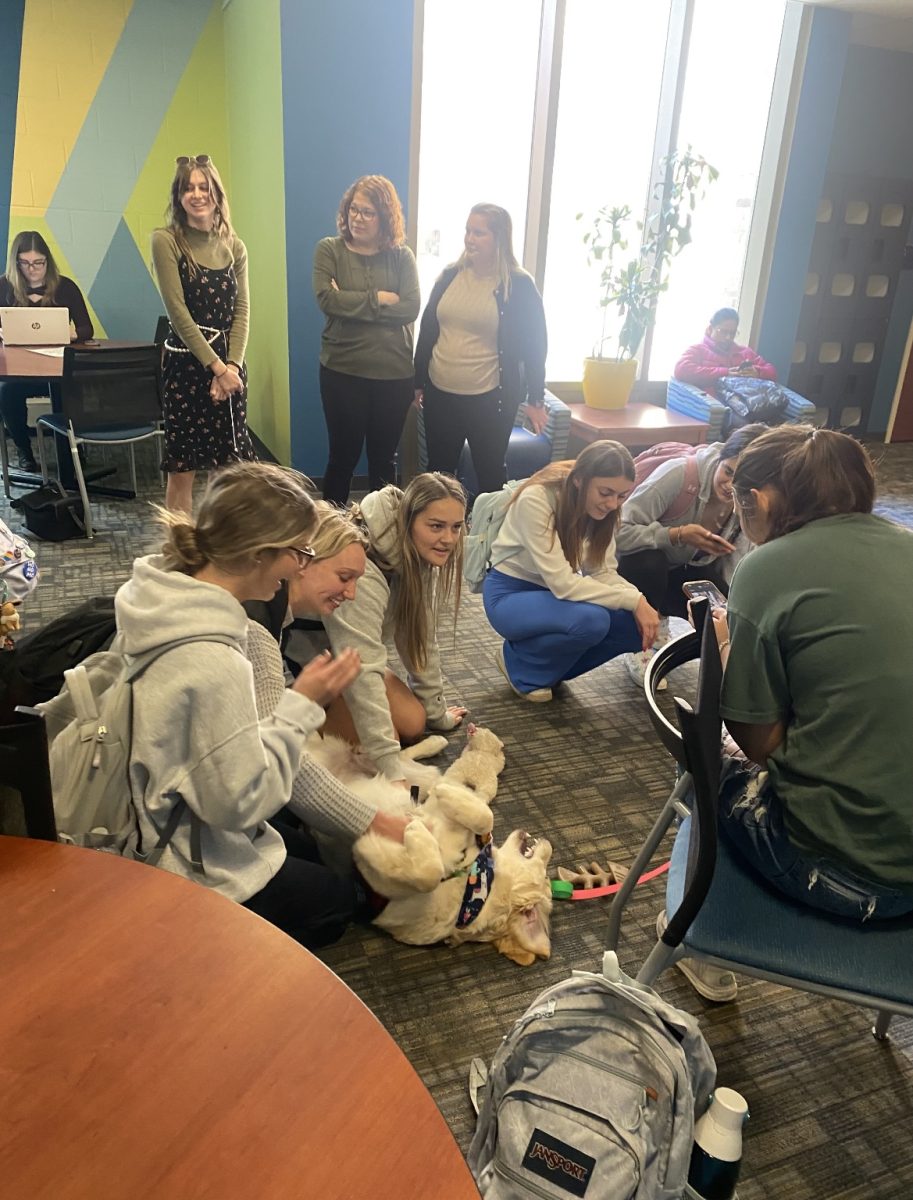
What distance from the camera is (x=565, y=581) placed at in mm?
A: 2584

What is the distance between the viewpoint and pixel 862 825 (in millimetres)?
1237

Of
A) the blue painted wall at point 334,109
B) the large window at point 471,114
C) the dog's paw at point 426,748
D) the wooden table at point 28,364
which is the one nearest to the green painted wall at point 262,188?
the blue painted wall at point 334,109

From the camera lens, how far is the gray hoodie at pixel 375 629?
81.0 inches

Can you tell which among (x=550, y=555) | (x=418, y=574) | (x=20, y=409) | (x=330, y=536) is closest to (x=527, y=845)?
(x=418, y=574)

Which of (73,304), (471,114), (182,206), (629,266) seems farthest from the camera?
(629,266)

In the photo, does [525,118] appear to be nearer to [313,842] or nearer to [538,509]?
[538,509]

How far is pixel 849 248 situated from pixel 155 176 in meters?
4.60

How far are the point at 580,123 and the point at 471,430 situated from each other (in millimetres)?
2363

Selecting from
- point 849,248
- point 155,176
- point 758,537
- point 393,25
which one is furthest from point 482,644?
point 849,248

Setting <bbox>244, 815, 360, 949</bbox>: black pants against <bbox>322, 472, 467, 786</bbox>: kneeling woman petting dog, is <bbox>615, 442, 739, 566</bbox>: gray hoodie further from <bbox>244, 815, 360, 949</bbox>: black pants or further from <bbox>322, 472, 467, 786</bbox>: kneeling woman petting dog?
<bbox>244, 815, 360, 949</bbox>: black pants

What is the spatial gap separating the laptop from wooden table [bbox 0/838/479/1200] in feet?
12.4

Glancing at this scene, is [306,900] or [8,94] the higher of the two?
[8,94]

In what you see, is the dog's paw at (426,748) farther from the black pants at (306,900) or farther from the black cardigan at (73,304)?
the black cardigan at (73,304)

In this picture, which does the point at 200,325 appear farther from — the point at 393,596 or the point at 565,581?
the point at 565,581
